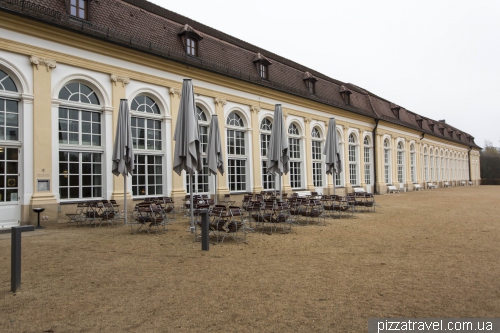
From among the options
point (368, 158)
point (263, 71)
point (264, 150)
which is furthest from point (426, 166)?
point (263, 71)

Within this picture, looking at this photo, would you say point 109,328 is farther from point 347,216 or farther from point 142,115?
point 142,115

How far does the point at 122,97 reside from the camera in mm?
12914

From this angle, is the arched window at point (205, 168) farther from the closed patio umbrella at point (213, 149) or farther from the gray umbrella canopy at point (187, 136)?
the gray umbrella canopy at point (187, 136)

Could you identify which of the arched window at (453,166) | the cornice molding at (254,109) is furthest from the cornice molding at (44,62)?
the arched window at (453,166)

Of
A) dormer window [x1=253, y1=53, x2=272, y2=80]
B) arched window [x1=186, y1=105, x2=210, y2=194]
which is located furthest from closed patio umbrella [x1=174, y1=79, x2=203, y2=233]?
dormer window [x1=253, y1=53, x2=272, y2=80]

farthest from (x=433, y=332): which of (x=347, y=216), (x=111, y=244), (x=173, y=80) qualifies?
(x=173, y=80)

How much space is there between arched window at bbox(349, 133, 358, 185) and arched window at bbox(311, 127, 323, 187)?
4.09 metres

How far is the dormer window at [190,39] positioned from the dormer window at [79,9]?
14.0 ft

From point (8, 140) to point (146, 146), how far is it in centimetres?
473

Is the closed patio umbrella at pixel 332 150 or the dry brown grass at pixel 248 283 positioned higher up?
the closed patio umbrella at pixel 332 150

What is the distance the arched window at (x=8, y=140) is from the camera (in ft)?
33.3

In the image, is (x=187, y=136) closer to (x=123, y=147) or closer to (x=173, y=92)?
(x=123, y=147)

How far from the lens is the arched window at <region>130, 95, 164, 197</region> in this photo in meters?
13.5

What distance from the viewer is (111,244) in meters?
7.42
